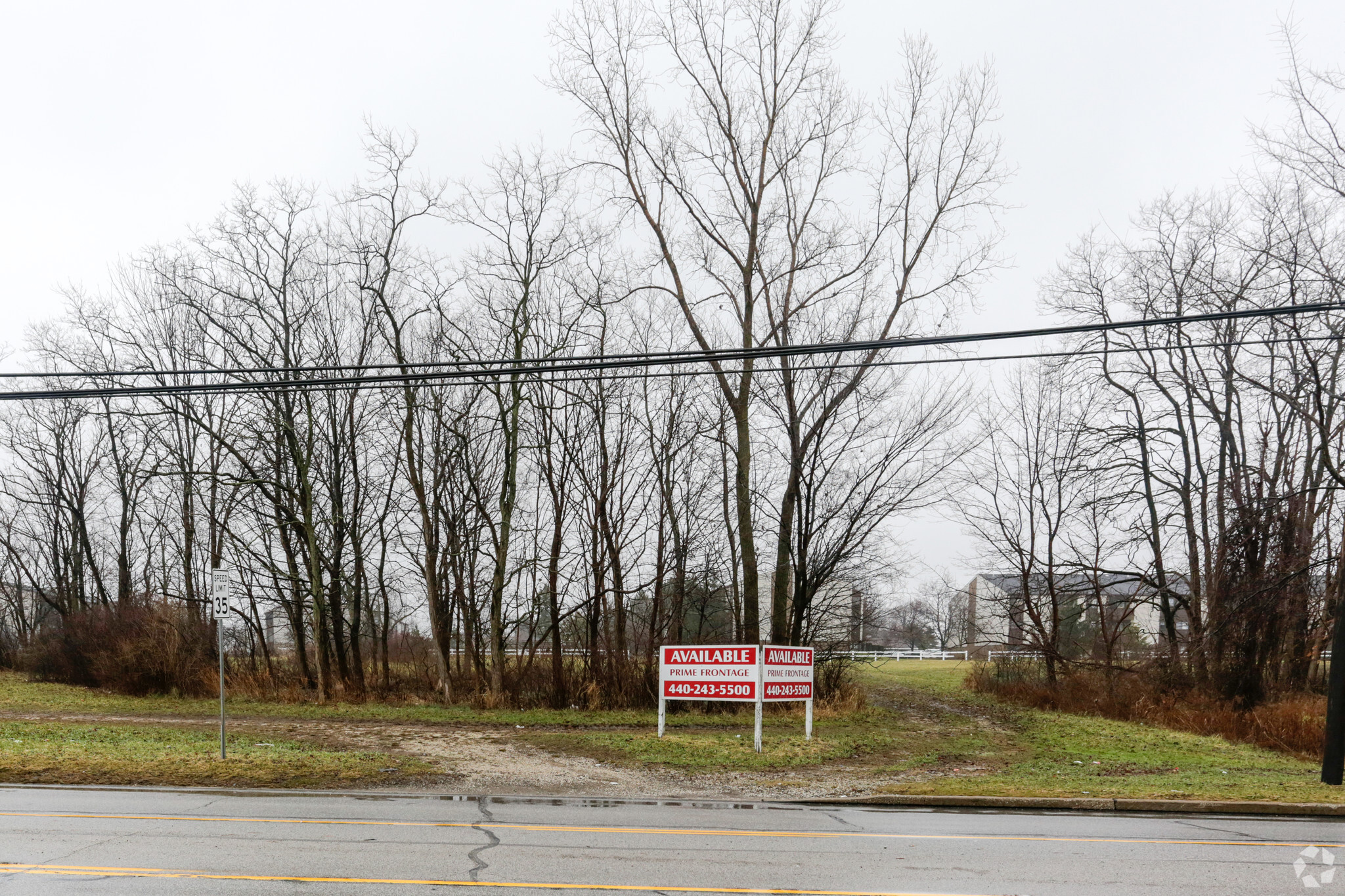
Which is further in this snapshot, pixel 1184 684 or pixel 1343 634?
pixel 1184 684

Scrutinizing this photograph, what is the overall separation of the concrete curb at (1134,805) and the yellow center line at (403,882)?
5.19m

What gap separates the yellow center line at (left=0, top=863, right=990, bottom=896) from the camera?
715cm

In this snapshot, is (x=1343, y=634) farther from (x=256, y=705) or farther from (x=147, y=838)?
(x=256, y=705)

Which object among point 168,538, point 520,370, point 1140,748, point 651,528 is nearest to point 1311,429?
point 1140,748

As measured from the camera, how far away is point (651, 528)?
88.5 ft

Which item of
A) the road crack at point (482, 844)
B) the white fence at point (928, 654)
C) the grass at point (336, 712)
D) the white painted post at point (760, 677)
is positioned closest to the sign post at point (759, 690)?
the white painted post at point (760, 677)

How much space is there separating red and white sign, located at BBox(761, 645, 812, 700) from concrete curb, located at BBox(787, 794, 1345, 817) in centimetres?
582

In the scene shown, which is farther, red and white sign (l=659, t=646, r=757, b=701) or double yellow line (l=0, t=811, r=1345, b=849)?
red and white sign (l=659, t=646, r=757, b=701)

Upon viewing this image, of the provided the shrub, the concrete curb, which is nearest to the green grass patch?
the concrete curb

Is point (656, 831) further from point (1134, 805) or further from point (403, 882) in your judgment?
point (1134, 805)

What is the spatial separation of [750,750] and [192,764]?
8847mm

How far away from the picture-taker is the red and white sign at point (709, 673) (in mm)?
17734

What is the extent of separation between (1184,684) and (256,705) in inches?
991

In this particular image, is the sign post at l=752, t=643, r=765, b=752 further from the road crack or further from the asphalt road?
the road crack
